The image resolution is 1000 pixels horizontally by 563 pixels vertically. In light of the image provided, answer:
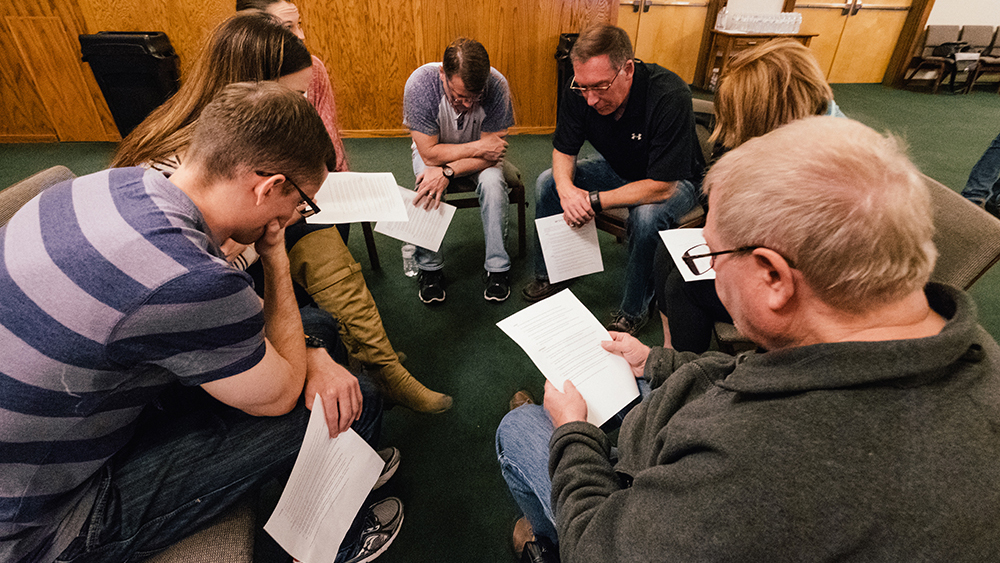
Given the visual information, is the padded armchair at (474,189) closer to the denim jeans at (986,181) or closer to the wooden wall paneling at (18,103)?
the denim jeans at (986,181)

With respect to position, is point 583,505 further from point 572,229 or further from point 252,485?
point 572,229

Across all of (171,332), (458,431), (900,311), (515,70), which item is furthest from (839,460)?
(515,70)

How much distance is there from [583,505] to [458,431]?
3.03 ft

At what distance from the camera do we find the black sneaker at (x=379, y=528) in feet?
3.93

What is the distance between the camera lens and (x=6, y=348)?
2.16ft

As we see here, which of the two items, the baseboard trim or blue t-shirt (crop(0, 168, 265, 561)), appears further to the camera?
the baseboard trim

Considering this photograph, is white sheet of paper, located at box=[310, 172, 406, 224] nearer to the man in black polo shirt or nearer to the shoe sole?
the man in black polo shirt

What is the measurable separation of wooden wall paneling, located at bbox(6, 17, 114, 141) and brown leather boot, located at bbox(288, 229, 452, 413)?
145 inches

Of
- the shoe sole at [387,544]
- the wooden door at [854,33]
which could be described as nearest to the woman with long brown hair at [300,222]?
the shoe sole at [387,544]

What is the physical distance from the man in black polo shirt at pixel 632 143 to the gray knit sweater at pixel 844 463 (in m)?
1.27

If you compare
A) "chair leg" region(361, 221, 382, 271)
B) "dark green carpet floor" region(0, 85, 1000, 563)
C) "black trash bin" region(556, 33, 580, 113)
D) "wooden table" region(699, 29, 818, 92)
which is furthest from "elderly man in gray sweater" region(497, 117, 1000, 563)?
"wooden table" region(699, 29, 818, 92)

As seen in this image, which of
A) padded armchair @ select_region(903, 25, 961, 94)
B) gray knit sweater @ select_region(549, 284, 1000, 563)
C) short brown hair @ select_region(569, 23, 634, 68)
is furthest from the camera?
padded armchair @ select_region(903, 25, 961, 94)

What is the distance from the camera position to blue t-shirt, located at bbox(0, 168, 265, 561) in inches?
25.9

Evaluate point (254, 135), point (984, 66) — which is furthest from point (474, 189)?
point (984, 66)
